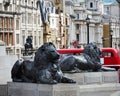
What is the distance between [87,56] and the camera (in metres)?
16.7

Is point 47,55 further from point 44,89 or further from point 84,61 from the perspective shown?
point 84,61

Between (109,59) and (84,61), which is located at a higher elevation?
(84,61)

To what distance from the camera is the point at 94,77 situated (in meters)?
16.3

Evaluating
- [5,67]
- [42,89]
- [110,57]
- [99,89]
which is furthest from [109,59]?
[42,89]

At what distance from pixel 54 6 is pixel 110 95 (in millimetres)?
92495

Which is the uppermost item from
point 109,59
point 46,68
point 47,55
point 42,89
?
point 47,55

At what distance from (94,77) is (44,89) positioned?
455 cm

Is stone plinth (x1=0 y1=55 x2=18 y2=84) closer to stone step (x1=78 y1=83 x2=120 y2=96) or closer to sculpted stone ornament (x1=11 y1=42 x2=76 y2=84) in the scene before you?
stone step (x1=78 y1=83 x2=120 y2=96)

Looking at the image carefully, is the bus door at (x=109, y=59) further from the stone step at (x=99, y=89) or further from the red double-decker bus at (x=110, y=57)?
the stone step at (x=99, y=89)

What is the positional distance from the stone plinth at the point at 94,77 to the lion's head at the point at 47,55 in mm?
3563

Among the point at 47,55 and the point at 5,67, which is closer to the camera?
the point at 47,55

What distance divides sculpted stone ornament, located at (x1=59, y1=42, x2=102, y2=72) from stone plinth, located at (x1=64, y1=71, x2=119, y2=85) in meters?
0.22

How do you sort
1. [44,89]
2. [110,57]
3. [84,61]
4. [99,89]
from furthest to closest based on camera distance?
[110,57] → [84,61] → [99,89] → [44,89]

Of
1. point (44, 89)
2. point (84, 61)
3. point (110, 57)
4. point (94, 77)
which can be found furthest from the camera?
point (110, 57)
